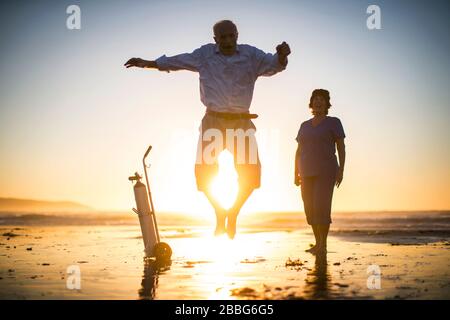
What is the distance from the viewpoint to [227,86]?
8180 mm

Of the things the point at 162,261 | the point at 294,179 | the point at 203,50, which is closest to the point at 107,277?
the point at 162,261

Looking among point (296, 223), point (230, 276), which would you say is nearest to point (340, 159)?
point (230, 276)

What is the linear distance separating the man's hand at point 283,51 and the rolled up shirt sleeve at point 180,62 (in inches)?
43.7

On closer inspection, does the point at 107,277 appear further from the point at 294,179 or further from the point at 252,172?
the point at 294,179

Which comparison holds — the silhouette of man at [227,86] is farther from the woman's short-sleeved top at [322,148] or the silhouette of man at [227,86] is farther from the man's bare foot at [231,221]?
the woman's short-sleeved top at [322,148]

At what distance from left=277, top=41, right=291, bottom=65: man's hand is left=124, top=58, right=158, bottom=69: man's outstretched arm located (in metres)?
1.74

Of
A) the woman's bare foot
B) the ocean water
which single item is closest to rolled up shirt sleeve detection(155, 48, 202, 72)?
the woman's bare foot

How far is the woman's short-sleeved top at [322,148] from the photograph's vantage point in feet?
31.2

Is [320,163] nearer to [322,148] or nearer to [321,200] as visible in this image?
[322,148]

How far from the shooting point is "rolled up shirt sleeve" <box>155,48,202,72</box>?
27.6 feet

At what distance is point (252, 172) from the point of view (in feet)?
28.3

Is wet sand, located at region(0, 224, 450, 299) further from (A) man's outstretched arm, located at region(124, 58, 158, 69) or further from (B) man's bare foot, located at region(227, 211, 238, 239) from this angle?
(A) man's outstretched arm, located at region(124, 58, 158, 69)
